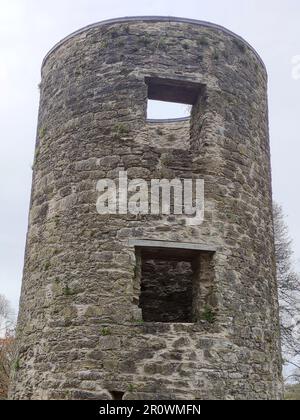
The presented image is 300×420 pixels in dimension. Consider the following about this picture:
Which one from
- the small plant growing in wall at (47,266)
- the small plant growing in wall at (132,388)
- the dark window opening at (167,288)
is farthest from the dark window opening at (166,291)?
the small plant growing in wall at (132,388)

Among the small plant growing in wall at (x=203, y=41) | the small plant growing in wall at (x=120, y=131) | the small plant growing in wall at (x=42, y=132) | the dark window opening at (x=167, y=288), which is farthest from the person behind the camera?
the small plant growing in wall at (x=42, y=132)

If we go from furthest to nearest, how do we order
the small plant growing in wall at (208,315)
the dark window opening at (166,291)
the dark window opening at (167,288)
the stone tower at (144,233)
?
the dark window opening at (166,291) < the dark window opening at (167,288) < the small plant growing in wall at (208,315) < the stone tower at (144,233)

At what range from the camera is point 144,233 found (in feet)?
24.5

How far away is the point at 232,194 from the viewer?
8055 mm

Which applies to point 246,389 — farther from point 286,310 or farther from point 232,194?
point 286,310

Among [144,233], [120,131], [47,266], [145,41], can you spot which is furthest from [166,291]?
[145,41]

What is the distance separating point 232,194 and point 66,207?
227cm

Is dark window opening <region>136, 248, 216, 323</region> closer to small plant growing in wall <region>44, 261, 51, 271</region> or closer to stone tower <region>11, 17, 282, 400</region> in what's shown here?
stone tower <region>11, 17, 282, 400</region>

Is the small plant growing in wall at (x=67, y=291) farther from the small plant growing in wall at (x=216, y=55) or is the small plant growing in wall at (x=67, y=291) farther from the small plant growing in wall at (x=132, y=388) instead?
the small plant growing in wall at (x=216, y=55)

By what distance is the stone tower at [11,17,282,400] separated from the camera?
23.3 feet

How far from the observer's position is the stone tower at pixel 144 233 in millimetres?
7109

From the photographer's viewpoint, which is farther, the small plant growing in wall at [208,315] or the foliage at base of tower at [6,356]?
the foliage at base of tower at [6,356]

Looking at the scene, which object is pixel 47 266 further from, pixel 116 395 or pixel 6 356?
pixel 6 356
